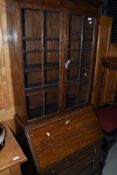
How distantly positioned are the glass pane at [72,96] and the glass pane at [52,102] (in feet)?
0.48

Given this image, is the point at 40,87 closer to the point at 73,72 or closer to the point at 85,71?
the point at 73,72

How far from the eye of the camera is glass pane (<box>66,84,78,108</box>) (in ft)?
5.55

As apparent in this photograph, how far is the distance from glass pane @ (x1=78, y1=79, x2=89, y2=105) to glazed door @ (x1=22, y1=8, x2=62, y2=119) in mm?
294

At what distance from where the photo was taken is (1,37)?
4.26ft

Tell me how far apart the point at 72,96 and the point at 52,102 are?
0.24 m

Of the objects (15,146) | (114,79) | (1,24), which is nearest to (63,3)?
(1,24)

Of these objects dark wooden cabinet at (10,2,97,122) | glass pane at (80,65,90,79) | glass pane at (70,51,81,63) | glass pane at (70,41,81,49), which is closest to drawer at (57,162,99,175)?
dark wooden cabinet at (10,2,97,122)

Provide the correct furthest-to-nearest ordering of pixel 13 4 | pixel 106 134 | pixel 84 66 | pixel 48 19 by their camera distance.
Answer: pixel 106 134, pixel 84 66, pixel 48 19, pixel 13 4

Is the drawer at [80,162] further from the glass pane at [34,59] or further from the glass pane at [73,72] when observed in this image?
the glass pane at [34,59]

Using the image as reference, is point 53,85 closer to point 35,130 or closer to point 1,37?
point 35,130

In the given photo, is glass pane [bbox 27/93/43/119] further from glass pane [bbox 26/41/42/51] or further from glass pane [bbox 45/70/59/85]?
glass pane [bbox 26/41/42/51]

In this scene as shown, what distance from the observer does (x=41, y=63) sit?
1432 millimetres

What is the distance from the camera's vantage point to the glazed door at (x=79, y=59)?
149cm

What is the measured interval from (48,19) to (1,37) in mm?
479
